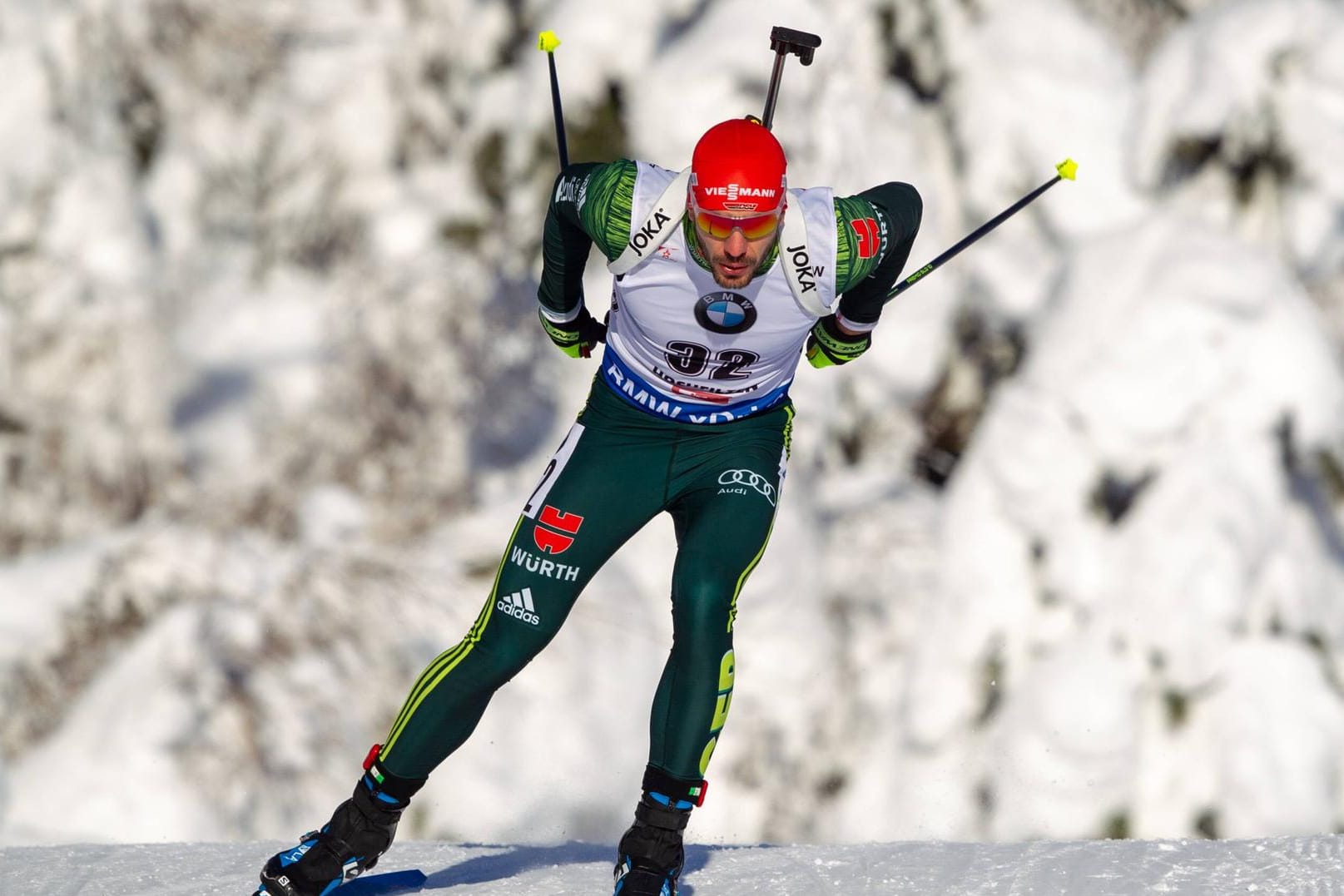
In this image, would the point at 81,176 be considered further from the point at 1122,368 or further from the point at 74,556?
the point at 1122,368

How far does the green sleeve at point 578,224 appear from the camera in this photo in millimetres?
4195

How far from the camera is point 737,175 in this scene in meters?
3.96

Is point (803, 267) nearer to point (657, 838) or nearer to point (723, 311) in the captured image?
point (723, 311)

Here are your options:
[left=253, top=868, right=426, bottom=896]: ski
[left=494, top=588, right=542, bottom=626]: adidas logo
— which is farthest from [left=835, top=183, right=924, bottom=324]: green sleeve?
[left=253, top=868, right=426, bottom=896]: ski

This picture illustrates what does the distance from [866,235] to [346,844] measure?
2235 millimetres

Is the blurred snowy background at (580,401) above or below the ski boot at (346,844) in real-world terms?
above

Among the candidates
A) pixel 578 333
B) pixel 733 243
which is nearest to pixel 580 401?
pixel 578 333

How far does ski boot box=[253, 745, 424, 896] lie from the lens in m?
4.21

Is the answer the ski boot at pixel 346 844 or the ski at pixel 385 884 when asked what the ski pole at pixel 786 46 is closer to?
the ski boot at pixel 346 844

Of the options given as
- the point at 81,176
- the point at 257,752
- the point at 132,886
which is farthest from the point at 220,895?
the point at 81,176

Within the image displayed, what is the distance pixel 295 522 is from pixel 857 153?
5.59 metres

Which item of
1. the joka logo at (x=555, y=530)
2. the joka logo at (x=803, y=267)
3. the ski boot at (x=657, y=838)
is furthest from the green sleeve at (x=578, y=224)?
the ski boot at (x=657, y=838)

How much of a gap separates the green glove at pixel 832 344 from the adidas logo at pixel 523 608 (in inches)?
46.9

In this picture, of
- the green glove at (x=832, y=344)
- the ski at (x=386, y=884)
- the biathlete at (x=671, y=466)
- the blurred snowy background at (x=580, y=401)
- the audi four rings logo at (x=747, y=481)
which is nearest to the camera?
the biathlete at (x=671, y=466)
